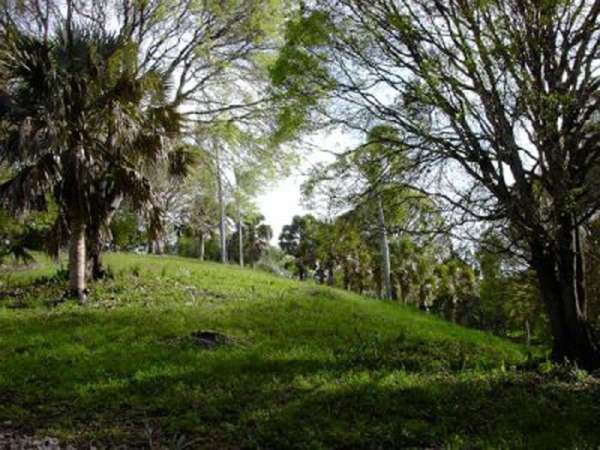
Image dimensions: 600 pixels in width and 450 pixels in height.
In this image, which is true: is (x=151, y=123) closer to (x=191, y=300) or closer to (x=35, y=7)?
(x=191, y=300)

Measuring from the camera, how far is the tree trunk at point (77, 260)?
11719 millimetres

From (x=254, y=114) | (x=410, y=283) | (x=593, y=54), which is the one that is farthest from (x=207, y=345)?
(x=410, y=283)

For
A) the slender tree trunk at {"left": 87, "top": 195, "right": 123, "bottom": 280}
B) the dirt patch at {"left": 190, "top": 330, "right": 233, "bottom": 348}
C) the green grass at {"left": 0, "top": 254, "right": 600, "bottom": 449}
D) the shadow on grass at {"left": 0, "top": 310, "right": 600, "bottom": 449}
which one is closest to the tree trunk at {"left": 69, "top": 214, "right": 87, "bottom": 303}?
the slender tree trunk at {"left": 87, "top": 195, "right": 123, "bottom": 280}

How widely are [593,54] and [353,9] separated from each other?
3.54 metres

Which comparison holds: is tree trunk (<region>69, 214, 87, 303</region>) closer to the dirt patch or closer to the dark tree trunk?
the dark tree trunk

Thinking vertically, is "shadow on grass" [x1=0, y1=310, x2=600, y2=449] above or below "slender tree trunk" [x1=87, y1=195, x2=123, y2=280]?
below

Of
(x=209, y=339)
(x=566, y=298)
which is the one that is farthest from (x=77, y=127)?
(x=566, y=298)

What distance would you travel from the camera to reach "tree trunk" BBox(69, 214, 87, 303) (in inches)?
461

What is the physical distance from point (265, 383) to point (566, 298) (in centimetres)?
476

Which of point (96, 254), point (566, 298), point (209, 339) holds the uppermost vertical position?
point (96, 254)

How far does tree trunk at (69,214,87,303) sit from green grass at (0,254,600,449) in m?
0.45

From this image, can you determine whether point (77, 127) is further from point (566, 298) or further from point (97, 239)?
point (566, 298)

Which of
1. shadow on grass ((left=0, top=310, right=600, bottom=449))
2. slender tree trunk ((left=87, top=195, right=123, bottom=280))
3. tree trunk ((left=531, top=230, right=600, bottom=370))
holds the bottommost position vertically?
shadow on grass ((left=0, top=310, right=600, bottom=449))

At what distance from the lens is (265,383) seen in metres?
6.80
